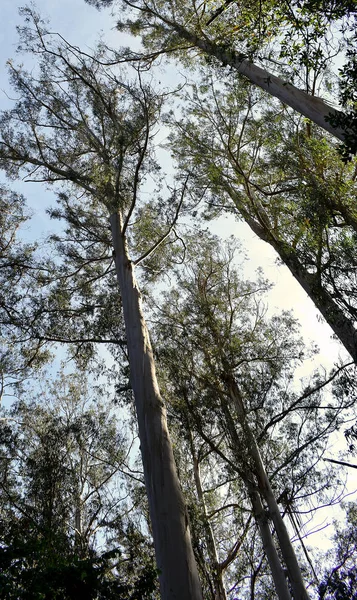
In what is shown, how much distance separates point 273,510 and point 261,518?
1.00ft

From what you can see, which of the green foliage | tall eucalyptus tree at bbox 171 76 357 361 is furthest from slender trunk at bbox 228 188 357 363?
the green foliage

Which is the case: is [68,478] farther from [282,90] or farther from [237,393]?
[282,90]

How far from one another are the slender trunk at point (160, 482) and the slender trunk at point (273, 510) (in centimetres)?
287

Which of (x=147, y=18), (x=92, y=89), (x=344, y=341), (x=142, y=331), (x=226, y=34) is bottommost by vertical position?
(x=344, y=341)

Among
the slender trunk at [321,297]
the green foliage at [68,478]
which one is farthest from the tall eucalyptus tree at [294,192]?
the green foliage at [68,478]

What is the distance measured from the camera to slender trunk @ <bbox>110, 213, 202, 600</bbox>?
336 cm

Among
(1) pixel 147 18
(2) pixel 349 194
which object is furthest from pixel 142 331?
(1) pixel 147 18

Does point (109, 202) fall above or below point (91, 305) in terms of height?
above

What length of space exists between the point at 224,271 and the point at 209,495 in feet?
15.6

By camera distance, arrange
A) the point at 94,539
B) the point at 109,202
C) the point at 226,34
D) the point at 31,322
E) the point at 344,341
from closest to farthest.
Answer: the point at 344,341 → the point at 226,34 → the point at 109,202 → the point at 31,322 → the point at 94,539

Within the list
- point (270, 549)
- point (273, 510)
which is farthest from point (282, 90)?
point (270, 549)

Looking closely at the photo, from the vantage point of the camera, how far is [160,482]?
4004mm

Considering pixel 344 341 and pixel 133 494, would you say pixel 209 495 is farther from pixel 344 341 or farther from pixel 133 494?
pixel 344 341

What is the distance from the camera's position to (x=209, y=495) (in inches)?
381
